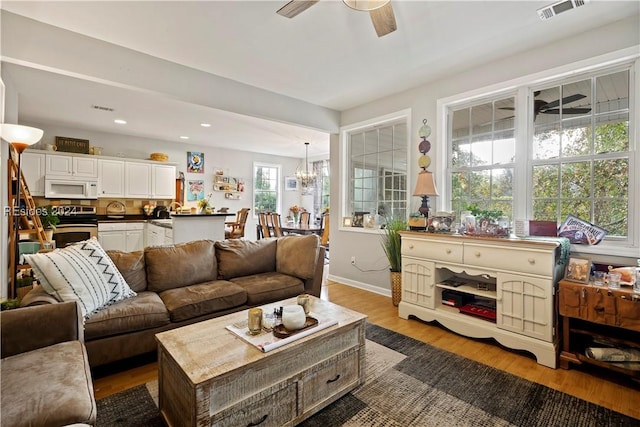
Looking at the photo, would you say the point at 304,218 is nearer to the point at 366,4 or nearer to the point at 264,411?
the point at 366,4

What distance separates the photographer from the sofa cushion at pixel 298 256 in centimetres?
317

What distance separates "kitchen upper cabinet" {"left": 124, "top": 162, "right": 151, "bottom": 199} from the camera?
5.95 meters

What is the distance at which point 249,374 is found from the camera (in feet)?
4.69

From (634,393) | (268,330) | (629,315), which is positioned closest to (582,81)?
(629,315)

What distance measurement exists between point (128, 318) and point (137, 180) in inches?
190

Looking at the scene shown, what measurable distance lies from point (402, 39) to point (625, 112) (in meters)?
1.91

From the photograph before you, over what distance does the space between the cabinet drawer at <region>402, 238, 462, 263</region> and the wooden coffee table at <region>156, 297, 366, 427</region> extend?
54.4 inches

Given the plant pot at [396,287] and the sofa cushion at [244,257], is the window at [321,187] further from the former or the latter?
the sofa cushion at [244,257]

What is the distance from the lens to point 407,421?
1682 mm

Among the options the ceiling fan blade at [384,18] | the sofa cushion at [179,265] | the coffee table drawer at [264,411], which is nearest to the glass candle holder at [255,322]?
the coffee table drawer at [264,411]

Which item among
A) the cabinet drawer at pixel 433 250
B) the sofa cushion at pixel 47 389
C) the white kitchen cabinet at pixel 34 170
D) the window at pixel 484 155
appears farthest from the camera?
the white kitchen cabinet at pixel 34 170

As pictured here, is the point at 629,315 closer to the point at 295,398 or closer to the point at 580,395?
the point at 580,395

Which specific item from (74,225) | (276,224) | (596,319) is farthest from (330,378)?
(74,225)

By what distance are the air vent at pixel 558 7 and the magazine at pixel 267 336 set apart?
272cm
